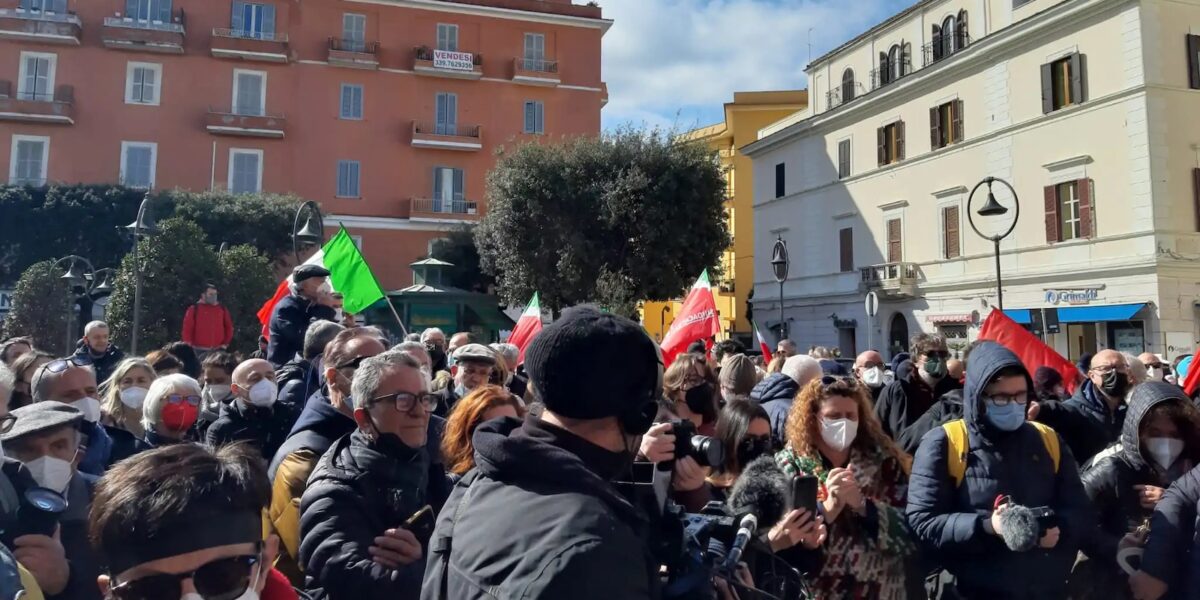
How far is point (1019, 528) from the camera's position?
296 centimetres

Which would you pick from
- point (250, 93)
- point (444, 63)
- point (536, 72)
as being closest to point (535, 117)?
point (536, 72)

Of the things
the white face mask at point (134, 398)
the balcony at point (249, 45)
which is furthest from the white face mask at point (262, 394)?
the balcony at point (249, 45)

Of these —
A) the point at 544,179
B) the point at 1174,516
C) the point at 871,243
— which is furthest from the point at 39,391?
the point at 871,243

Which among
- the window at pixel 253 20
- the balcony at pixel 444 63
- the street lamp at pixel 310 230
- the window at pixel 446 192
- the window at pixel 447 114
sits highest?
the window at pixel 253 20

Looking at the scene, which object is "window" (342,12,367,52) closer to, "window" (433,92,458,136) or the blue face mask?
"window" (433,92,458,136)

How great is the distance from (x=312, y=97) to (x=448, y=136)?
578 centimetres

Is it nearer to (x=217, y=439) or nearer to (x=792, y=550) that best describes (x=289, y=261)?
(x=217, y=439)

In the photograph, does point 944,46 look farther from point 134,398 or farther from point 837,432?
point 134,398

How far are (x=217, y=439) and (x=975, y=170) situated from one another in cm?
2733

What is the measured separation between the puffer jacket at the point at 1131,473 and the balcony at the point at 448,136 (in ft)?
110

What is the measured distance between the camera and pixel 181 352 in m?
7.31

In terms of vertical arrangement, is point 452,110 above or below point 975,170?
above

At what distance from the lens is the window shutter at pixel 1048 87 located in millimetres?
Result: 24547

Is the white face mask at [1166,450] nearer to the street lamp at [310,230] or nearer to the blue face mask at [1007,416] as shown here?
the blue face mask at [1007,416]
